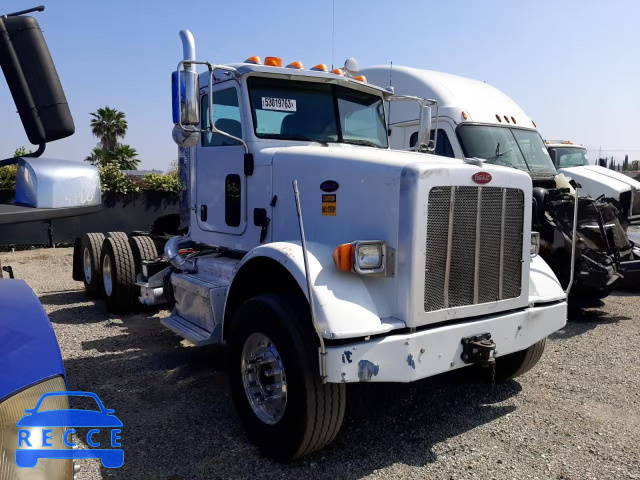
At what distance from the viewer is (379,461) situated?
340 cm

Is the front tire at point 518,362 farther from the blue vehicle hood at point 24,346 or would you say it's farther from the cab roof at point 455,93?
the cab roof at point 455,93

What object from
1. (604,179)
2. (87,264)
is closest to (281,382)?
(87,264)

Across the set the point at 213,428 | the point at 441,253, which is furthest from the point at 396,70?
the point at 213,428

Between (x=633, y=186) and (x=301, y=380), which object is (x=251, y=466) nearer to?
(x=301, y=380)

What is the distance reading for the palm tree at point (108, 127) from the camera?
39812 millimetres

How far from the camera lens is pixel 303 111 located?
4656mm

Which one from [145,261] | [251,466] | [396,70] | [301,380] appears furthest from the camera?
[396,70]

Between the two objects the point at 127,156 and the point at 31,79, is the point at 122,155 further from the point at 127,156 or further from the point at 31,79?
the point at 31,79

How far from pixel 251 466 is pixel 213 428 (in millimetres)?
621

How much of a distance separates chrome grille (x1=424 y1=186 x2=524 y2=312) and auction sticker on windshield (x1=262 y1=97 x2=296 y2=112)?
6.06 feet

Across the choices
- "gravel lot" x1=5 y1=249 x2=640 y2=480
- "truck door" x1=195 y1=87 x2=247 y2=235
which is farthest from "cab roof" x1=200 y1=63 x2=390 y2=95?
"gravel lot" x1=5 y1=249 x2=640 y2=480

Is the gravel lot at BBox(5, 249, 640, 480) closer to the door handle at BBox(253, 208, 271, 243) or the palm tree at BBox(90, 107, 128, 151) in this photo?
the door handle at BBox(253, 208, 271, 243)

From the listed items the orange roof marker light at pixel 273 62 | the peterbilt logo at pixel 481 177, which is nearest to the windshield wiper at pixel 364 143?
the orange roof marker light at pixel 273 62

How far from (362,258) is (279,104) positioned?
196 centimetres
